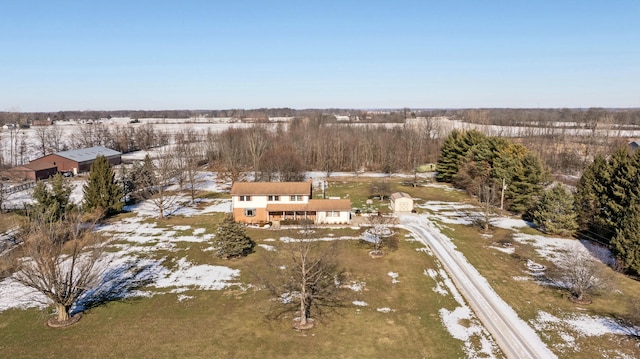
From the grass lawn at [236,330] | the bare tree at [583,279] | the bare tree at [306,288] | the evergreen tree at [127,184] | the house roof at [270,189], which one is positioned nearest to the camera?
the grass lawn at [236,330]

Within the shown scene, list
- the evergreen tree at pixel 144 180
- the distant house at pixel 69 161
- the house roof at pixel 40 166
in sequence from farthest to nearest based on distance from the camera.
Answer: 1. the distant house at pixel 69 161
2. the house roof at pixel 40 166
3. the evergreen tree at pixel 144 180

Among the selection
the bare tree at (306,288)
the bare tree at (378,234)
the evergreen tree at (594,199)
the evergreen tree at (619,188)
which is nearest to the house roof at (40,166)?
the bare tree at (306,288)

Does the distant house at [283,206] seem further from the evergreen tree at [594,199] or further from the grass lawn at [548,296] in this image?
the evergreen tree at [594,199]

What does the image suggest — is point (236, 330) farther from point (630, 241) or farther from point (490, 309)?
point (630, 241)

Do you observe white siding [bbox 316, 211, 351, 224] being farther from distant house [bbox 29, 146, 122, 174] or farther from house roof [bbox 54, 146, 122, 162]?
house roof [bbox 54, 146, 122, 162]

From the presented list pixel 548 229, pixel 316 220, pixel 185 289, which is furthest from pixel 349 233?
pixel 548 229

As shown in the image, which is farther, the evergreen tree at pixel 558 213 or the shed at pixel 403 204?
the shed at pixel 403 204

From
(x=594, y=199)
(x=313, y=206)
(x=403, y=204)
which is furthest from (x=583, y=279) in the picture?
(x=313, y=206)
